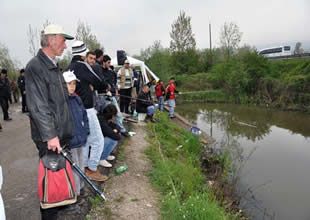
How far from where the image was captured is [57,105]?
307 centimetres

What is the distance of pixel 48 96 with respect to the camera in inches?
118

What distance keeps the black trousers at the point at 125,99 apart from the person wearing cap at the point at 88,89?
471 cm

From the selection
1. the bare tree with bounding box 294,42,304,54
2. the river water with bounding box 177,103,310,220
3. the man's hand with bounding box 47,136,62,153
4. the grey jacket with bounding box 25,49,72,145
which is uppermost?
the bare tree with bounding box 294,42,304,54

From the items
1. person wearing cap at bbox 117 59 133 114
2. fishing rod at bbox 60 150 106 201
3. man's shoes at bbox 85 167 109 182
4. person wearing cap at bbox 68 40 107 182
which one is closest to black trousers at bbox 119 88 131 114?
person wearing cap at bbox 117 59 133 114

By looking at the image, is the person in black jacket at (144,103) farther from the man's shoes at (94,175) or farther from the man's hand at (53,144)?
the man's hand at (53,144)

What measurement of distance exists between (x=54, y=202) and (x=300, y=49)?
44601 mm

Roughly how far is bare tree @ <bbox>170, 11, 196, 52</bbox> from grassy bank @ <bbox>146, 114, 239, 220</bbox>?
29275mm

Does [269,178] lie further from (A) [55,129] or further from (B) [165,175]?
(A) [55,129]

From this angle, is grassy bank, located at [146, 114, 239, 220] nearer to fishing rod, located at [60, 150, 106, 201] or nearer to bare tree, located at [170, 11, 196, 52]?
fishing rod, located at [60, 150, 106, 201]

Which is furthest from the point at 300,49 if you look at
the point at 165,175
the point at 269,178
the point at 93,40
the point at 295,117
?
the point at 165,175

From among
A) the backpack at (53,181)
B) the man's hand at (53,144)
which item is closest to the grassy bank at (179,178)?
the backpack at (53,181)

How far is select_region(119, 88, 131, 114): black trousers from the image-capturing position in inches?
378

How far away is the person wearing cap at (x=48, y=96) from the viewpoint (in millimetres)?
2900

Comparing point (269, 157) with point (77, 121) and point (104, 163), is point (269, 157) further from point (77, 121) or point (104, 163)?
point (77, 121)
